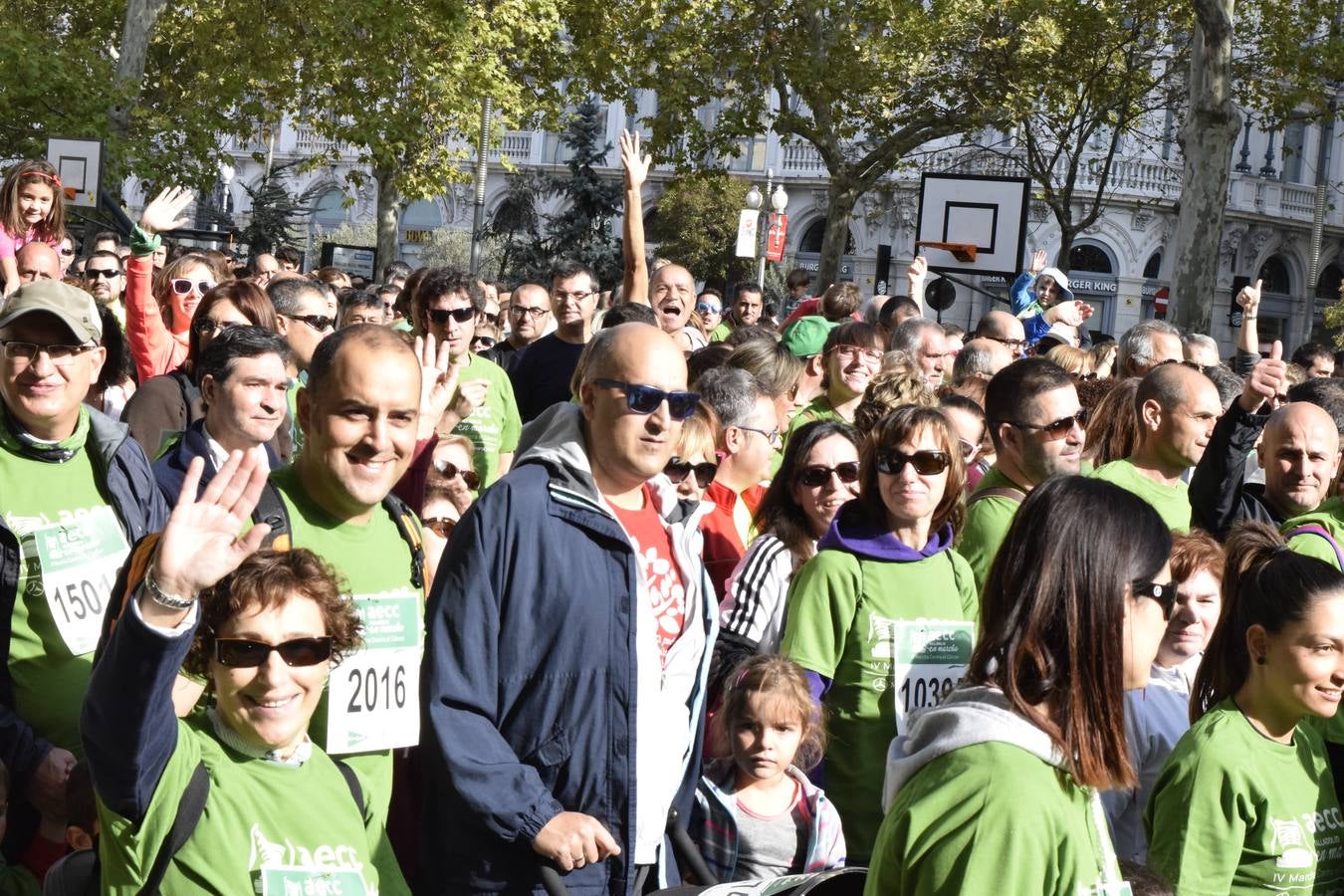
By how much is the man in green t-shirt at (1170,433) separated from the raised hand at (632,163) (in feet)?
8.67

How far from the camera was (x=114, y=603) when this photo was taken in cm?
294

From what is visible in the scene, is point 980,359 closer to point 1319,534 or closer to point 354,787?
point 1319,534

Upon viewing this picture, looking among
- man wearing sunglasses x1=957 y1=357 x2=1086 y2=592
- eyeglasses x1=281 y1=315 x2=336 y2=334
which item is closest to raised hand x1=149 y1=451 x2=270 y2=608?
man wearing sunglasses x1=957 y1=357 x2=1086 y2=592

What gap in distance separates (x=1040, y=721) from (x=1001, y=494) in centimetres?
306

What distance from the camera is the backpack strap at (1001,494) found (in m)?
5.43

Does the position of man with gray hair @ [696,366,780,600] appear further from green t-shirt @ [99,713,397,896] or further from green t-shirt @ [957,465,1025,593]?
green t-shirt @ [99,713,397,896]

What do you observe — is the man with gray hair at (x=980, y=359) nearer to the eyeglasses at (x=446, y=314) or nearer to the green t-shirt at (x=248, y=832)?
the eyeglasses at (x=446, y=314)

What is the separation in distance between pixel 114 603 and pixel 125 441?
1422 millimetres

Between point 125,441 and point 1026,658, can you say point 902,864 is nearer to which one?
point 1026,658

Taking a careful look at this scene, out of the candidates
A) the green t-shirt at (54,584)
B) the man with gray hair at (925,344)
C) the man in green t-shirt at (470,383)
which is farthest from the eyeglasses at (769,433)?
the green t-shirt at (54,584)

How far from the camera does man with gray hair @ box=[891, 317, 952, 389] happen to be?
8.91m

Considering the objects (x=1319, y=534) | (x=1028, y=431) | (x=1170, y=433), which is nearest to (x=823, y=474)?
(x=1028, y=431)

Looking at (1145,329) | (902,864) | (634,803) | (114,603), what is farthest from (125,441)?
(1145,329)

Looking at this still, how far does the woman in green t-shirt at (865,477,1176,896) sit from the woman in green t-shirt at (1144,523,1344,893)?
1031 mm
